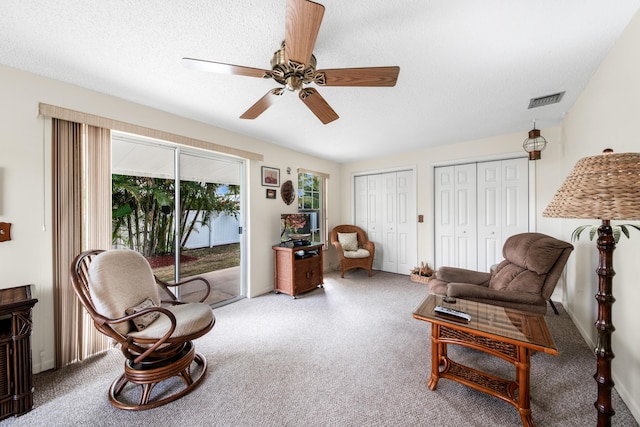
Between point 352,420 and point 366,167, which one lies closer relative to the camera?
point 352,420


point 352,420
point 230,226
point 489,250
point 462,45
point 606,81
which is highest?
point 462,45

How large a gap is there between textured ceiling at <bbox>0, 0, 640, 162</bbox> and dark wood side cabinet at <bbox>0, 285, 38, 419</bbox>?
1.70 metres

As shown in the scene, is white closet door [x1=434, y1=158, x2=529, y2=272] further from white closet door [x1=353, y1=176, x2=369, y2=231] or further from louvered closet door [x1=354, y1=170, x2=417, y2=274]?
white closet door [x1=353, y1=176, x2=369, y2=231]

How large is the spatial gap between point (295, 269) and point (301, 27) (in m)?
3.02

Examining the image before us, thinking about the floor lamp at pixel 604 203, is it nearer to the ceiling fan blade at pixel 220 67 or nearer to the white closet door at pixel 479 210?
the ceiling fan blade at pixel 220 67

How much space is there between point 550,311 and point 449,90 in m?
2.96

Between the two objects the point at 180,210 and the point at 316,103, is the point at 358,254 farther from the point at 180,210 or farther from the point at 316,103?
the point at 316,103

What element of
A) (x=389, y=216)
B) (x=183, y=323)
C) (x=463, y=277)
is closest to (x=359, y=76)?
(x=183, y=323)

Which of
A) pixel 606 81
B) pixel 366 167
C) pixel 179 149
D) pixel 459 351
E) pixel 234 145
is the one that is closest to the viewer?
pixel 606 81

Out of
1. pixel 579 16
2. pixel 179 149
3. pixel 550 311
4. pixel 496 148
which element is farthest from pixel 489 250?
pixel 179 149

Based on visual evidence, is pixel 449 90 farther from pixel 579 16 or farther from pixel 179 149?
pixel 179 149

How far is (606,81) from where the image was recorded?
73.5 inches

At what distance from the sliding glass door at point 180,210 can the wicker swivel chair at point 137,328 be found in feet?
2.90

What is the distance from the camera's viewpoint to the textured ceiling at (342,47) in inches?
54.5
